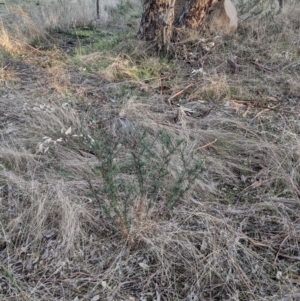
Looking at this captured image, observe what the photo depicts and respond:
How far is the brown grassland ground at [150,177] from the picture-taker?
155 cm

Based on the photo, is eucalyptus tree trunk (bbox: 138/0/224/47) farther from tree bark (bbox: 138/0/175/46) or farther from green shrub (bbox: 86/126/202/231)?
green shrub (bbox: 86/126/202/231)

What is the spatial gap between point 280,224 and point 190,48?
269 cm

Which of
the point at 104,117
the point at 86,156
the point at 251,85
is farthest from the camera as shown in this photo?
the point at 251,85

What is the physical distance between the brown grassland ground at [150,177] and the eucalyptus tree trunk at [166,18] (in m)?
0.26

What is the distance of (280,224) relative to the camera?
5.91ft

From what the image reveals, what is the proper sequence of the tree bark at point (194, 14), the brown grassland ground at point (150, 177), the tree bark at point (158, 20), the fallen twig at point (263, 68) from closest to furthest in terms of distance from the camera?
the brown grassland ground at point (150, 177) < the fallen twig at point (263, 68) < the tree bark at point (158, 20) < the tree bark at point (194, 14)

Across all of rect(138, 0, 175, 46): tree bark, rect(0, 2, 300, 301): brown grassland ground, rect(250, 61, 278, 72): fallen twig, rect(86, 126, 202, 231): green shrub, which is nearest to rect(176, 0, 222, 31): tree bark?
rect(138, 0, 175, 46): tree bark

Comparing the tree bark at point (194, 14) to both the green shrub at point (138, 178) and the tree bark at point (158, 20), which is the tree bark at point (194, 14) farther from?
the green shrub at point (138, 178)

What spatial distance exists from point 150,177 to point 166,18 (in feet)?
8.41

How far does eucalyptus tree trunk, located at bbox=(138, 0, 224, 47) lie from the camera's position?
3.84 metres

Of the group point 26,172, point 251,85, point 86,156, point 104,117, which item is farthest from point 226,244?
point 251,85

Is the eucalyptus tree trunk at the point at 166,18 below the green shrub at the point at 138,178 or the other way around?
the other way around

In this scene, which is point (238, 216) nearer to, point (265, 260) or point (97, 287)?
point (265, 260)

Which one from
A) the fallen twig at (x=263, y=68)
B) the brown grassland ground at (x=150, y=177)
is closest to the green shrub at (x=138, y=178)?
the brown grassland ground at (x=150, y=177)
